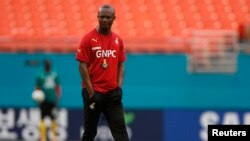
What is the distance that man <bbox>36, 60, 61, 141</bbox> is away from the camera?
14.5m

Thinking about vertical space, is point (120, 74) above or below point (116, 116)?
above

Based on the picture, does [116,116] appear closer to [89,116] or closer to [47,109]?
[89,116]

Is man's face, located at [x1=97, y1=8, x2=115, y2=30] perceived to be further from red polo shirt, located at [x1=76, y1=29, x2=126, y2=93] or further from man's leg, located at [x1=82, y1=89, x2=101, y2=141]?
man's leg, located at [x1=82, y1=89, x2=101, y2=141]

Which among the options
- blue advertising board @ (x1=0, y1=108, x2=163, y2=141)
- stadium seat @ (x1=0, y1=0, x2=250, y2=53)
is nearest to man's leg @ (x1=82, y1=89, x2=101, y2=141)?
blue advertising board @ (x1=0, y1=108, x2=163, y2=141)

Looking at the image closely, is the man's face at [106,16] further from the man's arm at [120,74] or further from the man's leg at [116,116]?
the man's leg at [116,116]

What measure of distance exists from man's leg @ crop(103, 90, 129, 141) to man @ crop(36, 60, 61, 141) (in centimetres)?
618

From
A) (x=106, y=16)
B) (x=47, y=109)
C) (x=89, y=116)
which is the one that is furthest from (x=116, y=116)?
(x=47, y=109)

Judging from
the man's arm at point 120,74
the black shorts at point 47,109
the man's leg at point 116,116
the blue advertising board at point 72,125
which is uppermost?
the man's arm at point 120,74

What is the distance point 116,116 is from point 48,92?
6405mm

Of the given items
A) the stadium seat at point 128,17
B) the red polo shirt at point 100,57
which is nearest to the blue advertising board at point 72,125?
the stadium seat at point 128,17

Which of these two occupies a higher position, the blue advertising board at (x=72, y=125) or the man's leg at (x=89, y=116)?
the man's leg at (x=89, y=116)

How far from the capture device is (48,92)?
47.9ft

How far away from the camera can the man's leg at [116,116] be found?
27.4 ft

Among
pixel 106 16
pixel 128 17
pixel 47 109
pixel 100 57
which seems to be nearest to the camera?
pixel 106 16
